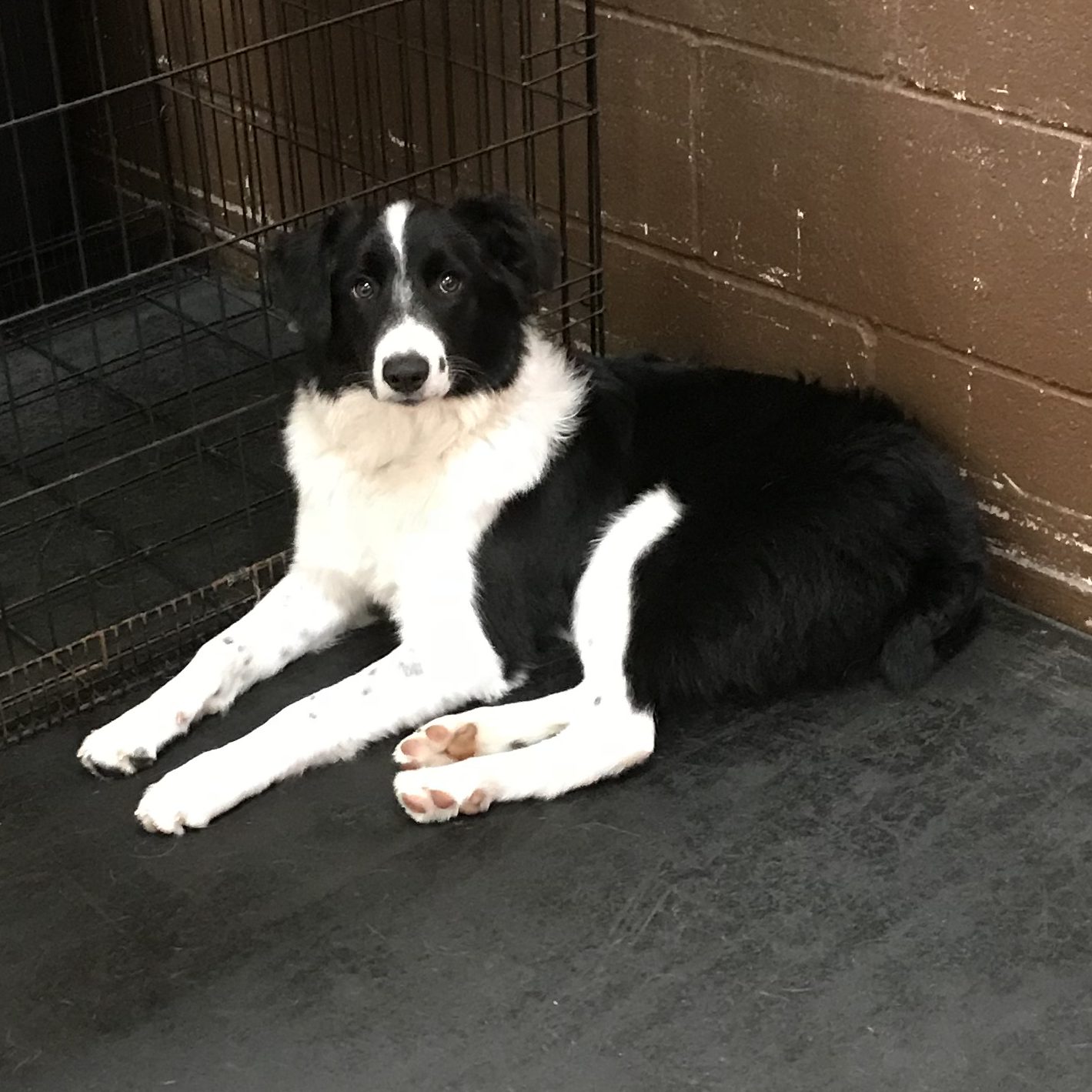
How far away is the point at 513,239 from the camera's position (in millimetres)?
2447

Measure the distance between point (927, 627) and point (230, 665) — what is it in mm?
1071

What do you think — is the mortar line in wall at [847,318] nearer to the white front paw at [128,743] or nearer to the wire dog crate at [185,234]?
the wire dog crate at [185,234]

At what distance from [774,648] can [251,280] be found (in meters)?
1.82

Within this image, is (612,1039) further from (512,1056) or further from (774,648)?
(774,648)

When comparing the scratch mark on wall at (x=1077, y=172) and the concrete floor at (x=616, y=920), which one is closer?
the concrete floor at (x=616, y=920)

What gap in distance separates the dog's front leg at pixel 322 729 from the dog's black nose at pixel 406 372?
420 millimetres

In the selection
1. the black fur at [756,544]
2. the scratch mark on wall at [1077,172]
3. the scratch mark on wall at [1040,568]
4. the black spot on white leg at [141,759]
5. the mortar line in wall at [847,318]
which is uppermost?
the scratch mark on wall at [1077,172]

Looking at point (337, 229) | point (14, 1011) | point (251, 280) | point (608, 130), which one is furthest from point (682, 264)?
point (14, 1011)

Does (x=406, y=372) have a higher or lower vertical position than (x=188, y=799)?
higher

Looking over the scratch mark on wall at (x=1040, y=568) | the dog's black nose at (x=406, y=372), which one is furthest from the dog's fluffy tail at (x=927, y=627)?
the dog's black nose at (x=406, y=372)

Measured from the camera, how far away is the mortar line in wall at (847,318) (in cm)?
257

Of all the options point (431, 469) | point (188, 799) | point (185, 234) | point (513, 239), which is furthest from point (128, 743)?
point (185, 234)

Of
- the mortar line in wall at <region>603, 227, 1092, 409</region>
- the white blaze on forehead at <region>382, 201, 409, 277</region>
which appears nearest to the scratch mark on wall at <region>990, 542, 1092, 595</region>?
the mortar line in wall at <region>603, 227, 1092, 409</region>

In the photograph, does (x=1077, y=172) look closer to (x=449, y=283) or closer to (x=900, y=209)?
(x=900, y=209)
